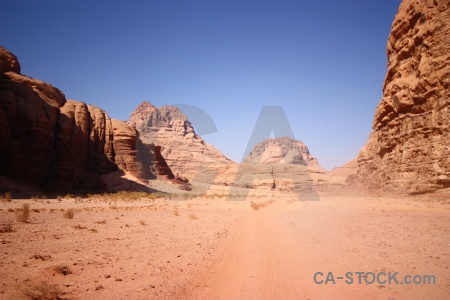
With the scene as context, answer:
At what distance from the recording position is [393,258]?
505 centimetres

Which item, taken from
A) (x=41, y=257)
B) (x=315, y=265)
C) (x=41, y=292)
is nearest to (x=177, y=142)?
(x=41, y=257)

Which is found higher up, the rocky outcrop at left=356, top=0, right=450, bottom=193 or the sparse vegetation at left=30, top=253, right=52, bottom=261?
the rocky outcrop at left=356, top=0, right=450, bottom=193

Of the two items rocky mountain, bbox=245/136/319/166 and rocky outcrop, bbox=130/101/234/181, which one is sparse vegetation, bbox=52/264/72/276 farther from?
rocky mountain, bbox=245/136/319/166

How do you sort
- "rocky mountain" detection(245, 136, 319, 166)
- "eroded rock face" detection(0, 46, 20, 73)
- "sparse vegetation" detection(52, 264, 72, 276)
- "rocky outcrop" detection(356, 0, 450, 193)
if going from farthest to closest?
1. "rocky mountain" detection(245, 136, 319, 166)
2. "eroded rock face" detection(0, 46, 20, 73)
3. "rocky outcrop" detection(356, 0, 450, 193)
4. "sparse vegetation" detection(52, 264, 72, 276)

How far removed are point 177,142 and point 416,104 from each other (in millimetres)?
94979

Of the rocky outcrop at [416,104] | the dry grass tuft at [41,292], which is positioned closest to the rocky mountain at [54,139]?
the dry grass tuft at [41,292]

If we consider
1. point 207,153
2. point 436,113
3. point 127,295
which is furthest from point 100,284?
point 207,153

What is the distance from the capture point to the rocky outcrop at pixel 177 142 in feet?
298

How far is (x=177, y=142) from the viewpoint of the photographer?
109312mm

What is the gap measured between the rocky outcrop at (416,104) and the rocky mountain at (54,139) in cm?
3075

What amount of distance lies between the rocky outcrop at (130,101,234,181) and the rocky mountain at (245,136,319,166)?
23.7 meters

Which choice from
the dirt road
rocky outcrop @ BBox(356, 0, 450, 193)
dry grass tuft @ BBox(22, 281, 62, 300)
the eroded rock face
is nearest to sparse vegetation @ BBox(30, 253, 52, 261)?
dry grass tuft @ BBox(22, 281, 62, 300)

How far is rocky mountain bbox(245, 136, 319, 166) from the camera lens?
127500 mm

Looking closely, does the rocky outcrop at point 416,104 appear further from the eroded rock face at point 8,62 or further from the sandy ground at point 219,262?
the eroded rock face at point 8,62
